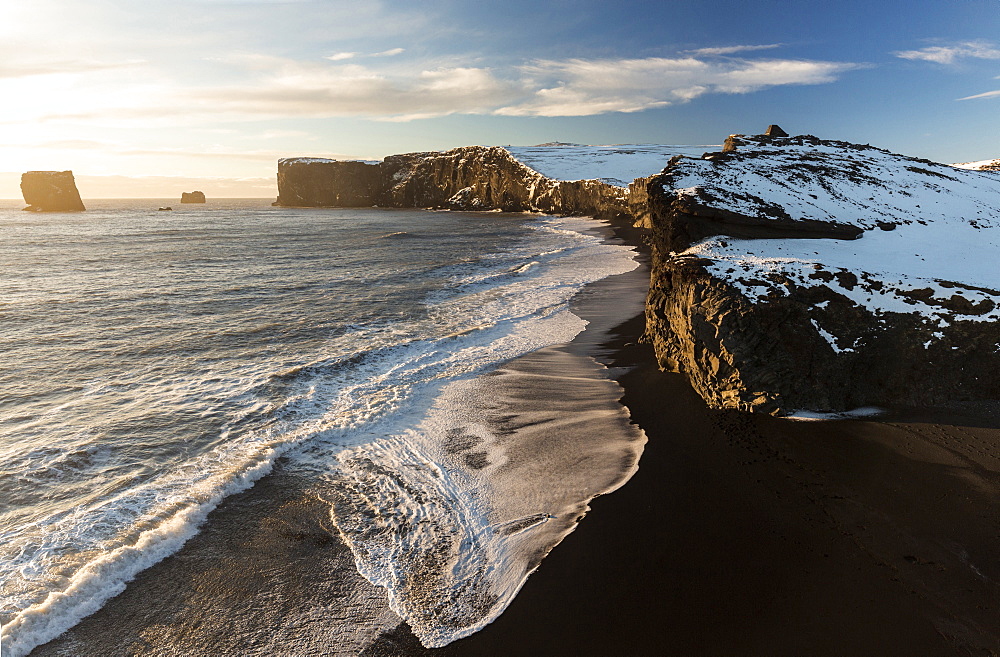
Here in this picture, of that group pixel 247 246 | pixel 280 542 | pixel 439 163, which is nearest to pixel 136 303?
pixel 280 542

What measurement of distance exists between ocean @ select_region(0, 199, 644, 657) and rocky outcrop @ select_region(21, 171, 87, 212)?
143m

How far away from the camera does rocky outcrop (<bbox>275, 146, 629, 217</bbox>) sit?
88750mm

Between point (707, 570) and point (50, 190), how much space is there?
179 m

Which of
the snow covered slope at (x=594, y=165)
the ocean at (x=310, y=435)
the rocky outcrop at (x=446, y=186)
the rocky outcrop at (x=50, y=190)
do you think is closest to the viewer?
the ocean at (x=310, y=435)

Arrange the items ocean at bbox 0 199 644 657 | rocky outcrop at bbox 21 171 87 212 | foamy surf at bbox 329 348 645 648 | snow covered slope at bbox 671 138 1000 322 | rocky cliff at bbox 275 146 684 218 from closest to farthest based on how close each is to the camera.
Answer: foamy surf at bbox 329 348 645 648 → ocean at bbox 0 199 644 657 → snow covered slope at bbox 671 138 1000 322 → rocky cliff at bbox 275 146 684 218 → rocky outcrop at bbox 21 171 87 212

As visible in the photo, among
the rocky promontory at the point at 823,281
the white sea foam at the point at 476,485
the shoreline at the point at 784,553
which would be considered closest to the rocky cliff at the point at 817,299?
the rocky promontory at the point at 823,281

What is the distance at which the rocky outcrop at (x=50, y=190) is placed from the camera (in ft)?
411

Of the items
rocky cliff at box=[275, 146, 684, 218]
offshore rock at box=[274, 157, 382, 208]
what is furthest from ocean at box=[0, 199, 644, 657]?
offshore rock at box=[274, 157, 382, 208]

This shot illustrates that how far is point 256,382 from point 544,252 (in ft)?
101

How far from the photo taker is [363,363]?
15422 millimetres

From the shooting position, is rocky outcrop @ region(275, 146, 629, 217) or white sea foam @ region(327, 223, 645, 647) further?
rocky outcrop @ region(275, 146, 629, 217)

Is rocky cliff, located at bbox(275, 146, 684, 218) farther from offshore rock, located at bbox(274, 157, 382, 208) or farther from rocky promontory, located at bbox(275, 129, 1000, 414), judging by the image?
rocky promontory, located at bbox(275, 129, 1000, 414)

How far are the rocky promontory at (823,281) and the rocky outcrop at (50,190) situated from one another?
169 meters

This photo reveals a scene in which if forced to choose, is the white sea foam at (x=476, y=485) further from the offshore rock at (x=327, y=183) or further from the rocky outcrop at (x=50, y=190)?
the rocky outcrop at (x=50, y=190)
